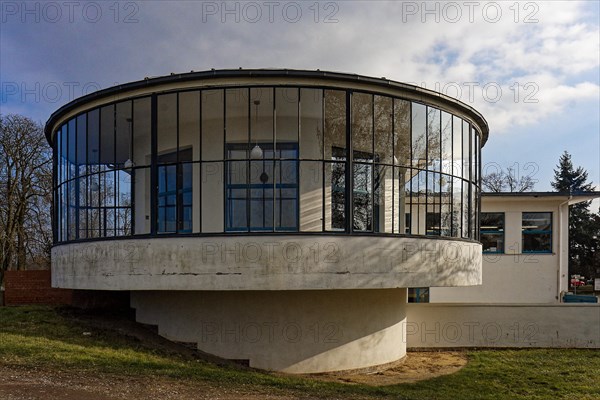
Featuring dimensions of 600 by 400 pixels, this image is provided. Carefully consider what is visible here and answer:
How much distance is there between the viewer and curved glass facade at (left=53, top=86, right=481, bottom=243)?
12.0 m

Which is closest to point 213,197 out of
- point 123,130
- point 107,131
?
point 123,130

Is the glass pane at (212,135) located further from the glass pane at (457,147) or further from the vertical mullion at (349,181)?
the glass pane at (457,147)

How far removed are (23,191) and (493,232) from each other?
74.7ft

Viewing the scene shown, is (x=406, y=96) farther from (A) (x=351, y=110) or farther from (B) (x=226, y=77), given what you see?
(B) (x=226, y=77)

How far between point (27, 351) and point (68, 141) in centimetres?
605

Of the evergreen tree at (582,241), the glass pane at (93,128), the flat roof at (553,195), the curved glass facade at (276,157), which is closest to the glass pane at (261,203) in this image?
the curved glass facade at (276,157)

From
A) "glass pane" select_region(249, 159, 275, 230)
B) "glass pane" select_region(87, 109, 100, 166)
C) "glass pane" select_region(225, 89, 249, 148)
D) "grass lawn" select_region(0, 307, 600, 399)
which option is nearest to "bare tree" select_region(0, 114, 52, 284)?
"glass pane" select_region(87, 109, 100, 166)

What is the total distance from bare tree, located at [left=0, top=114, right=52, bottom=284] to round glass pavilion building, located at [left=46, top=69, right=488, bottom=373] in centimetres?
1367

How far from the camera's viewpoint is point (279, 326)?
12.2m

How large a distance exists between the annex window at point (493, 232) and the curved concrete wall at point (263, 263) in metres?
11.5

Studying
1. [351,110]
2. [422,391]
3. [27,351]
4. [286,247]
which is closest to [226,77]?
[351,110]

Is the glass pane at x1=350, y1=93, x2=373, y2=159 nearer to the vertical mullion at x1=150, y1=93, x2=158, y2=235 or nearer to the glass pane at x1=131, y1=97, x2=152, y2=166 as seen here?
the vertical mullion at x1=150, y1=93, x2=158, y2=235

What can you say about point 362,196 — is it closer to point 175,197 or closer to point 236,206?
point 236,206

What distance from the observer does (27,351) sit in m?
10.1
